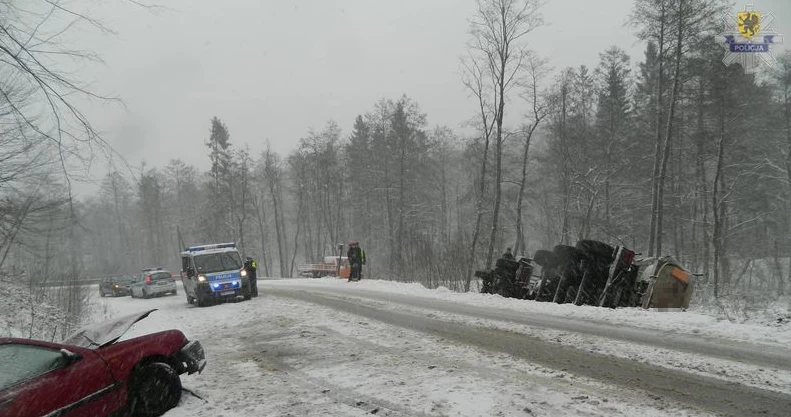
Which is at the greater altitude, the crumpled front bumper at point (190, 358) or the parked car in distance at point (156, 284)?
the crumpled front bumper at point (190, 358)

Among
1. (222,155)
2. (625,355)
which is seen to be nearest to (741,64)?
(625,355)

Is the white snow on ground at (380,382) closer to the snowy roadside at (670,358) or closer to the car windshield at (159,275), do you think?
the snowy roadside at (670,358)

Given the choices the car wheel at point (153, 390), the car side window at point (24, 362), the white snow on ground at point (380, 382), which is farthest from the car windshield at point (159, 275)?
the car side window at point (24, 362)

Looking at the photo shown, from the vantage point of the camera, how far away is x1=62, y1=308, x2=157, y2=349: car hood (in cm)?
586

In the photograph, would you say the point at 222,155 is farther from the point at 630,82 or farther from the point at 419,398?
the point at 419,398

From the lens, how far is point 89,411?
196 inches

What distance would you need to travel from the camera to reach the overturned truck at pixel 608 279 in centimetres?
1172

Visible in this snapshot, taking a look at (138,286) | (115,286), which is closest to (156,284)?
(138,286)

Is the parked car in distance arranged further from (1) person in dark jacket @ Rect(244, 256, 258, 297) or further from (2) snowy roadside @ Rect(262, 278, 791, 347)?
(2) snowy roadside @ Rect(262, 278, 791, 347)

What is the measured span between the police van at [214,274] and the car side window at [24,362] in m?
14.4

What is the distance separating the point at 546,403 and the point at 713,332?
4843 millimetres

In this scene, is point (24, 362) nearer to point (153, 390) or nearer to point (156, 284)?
point (153, 390)

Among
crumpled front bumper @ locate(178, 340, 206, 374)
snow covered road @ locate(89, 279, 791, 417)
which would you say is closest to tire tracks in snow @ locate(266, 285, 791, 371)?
snow covered road @ locate(89, 279, 791, 417)

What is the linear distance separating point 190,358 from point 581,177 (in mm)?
31531
